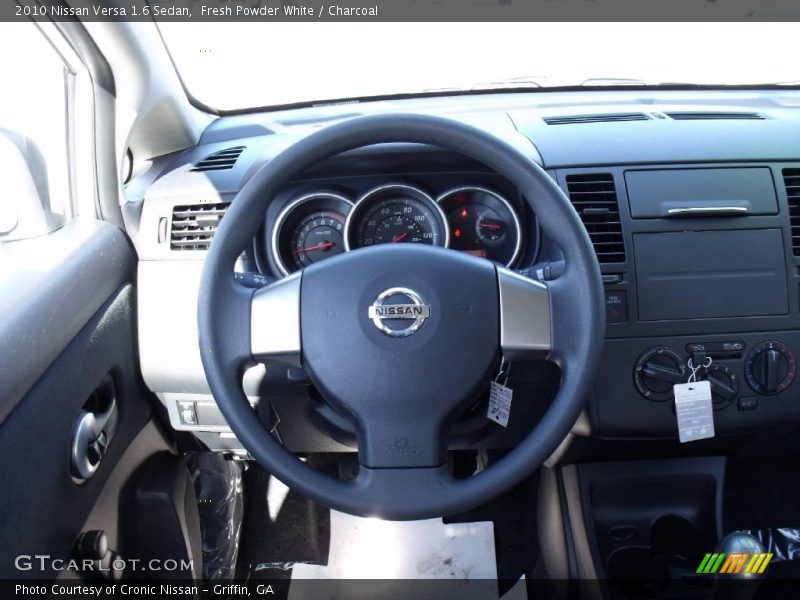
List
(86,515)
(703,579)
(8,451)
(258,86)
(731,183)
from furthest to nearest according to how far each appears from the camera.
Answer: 1. (258,86)
2. (703,579)
3. (731,183)
4. (86,515)
5. (8,451)

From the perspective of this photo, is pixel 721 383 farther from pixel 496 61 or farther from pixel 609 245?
pixel 496 61

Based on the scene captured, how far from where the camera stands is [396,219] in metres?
1.55

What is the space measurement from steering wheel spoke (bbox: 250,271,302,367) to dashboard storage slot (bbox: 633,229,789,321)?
2.69 feet

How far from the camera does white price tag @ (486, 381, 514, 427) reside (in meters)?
1.26

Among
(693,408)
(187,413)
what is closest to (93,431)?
(187,413)

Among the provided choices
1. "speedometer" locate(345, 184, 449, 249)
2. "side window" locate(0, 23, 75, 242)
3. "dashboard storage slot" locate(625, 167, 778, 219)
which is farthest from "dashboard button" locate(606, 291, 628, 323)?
"side window" locate(0, 23, 75, 242)

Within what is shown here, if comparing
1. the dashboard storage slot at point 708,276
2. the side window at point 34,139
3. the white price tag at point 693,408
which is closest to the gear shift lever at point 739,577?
the white price tag at point 693,408

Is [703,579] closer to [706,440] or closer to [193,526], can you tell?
[706,440]

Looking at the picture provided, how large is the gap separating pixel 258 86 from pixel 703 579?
191 centimetres

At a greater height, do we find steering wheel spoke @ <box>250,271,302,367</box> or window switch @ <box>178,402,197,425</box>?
steering wheel spoke @ <box>250,271,302,367</box>

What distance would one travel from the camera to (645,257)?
1550 mm

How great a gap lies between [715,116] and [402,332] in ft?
3.81

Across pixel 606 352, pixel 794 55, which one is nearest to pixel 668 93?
pixel 794 55

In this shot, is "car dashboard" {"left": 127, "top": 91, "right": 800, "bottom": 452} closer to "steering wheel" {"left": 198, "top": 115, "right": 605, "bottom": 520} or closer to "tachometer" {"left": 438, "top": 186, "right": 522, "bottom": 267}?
"tachometer" {"left": 438, "top": 186, "right": 522, "bottom": 267}
